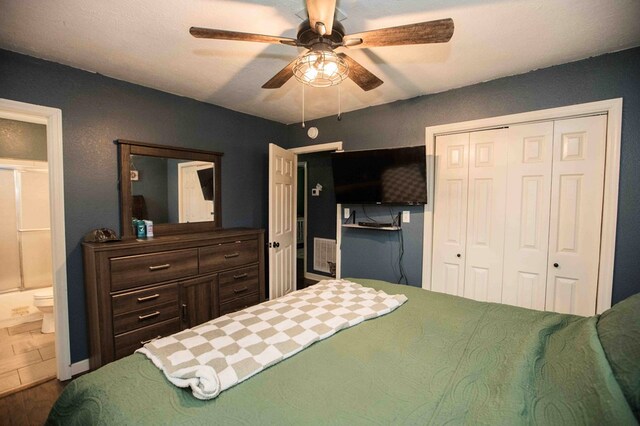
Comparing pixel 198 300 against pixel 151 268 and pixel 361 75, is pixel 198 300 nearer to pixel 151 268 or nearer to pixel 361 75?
pixel 151 268

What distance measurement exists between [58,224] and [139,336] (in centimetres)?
105

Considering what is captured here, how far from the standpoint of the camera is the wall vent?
4461 millimetres

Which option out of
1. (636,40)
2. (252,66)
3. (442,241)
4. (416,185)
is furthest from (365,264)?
(636,40)

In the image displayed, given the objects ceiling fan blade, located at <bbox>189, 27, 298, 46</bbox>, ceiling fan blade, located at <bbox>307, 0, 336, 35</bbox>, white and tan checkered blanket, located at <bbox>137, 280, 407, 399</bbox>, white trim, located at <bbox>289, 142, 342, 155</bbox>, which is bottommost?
white and tan checkered blanket, located at <bbox>137, 280, 407, 399</bbox>

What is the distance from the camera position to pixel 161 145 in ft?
8.67

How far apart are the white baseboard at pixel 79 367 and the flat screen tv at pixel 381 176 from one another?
2711 millimetres

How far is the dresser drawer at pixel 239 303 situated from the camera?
2652mm

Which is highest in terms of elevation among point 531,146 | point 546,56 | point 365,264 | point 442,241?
point 546,56

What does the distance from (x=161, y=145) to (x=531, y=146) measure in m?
3.30

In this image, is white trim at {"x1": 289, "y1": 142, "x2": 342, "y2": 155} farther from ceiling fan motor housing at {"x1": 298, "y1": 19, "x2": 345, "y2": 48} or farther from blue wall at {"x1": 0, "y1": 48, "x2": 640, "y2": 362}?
ceiling fan motor housing at {"x1": 298, "y1": 19, "x2": 345, "y2": 48}

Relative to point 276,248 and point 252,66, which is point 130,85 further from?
point 276,248

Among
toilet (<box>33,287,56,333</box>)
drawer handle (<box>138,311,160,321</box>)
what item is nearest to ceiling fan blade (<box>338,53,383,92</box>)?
drawer handle (<box>138,311,160,321</box>)

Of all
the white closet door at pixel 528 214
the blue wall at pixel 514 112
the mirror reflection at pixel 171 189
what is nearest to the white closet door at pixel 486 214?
the white closet door at pixel 528 214

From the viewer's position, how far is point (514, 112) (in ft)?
7.80
